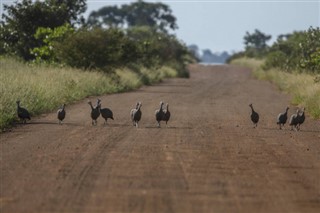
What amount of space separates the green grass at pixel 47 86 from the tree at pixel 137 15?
254 ft

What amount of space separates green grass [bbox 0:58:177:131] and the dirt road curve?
112cm

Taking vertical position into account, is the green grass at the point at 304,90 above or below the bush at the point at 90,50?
below

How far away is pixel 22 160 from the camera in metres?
10.9

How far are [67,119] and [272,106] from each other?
8.99 metres

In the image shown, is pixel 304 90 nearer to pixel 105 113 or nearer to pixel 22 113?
pixel 105 113

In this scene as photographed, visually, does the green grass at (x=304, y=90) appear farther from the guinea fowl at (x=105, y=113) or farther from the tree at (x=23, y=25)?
the tree at (x=23, y=25)

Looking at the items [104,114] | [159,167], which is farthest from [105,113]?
[159,167]

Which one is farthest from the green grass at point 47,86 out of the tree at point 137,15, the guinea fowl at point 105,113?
the tree at point 137,15

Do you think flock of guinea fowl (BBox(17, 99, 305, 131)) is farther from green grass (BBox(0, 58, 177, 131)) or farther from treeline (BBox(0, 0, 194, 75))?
treeline (BBox(0, 0, 194, 75))

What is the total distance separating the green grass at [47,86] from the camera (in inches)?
711

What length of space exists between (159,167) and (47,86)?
13331 millimetres

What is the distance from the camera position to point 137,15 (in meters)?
119

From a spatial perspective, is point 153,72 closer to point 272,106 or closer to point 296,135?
point 272,106

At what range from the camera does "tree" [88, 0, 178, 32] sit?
11356 cm
